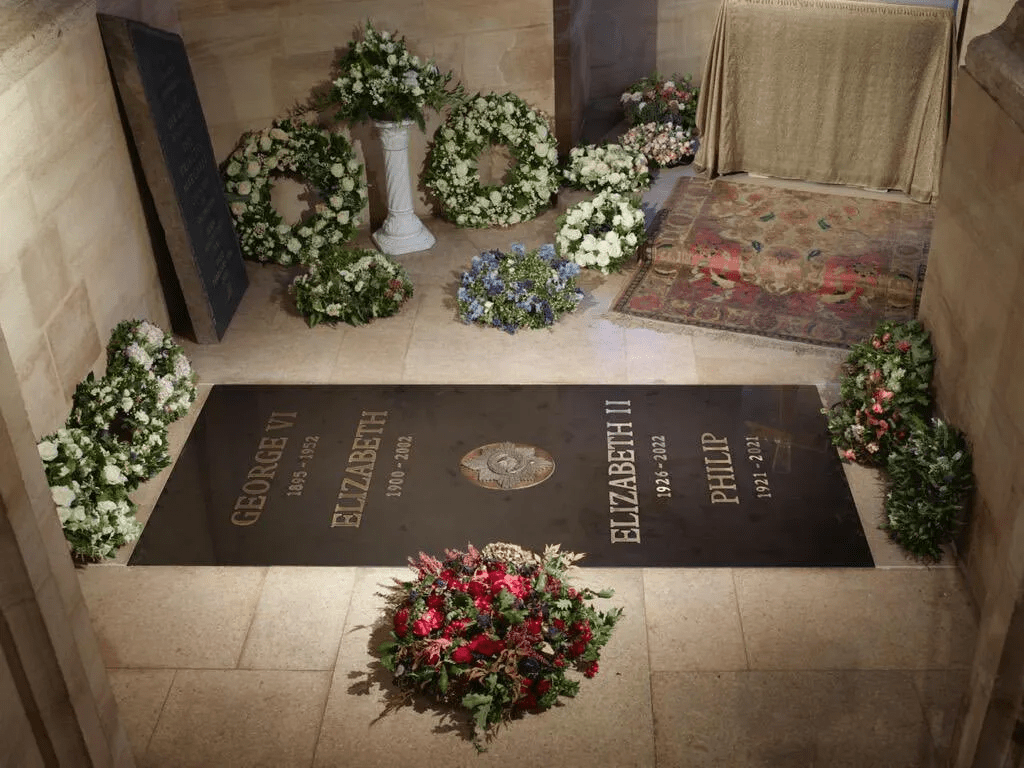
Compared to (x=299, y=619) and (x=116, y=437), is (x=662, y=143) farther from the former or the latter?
(x=299, y=619)

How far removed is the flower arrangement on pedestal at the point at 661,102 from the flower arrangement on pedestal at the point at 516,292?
10.5 ft

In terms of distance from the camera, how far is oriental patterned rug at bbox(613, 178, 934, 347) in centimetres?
726

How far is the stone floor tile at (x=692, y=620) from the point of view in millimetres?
4797

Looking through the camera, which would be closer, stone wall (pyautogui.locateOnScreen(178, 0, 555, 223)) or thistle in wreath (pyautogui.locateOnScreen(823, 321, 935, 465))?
thistle in wreath (pyautogui.locateOnScreen(823, 321, 935, 465))

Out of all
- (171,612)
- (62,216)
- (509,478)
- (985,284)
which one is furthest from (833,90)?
(171,612)

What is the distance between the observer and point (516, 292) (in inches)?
286

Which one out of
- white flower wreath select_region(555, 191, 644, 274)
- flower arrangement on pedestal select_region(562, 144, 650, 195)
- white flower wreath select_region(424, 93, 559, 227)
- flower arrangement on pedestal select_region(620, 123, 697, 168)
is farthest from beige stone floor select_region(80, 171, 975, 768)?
flower arrangement on pedestal select_region(620, 123, 697, 168)

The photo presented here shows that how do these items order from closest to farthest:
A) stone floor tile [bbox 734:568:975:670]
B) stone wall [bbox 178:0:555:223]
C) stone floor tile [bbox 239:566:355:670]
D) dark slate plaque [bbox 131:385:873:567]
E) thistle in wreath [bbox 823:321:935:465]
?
stone floor tile [bbox 734:568:975:670]
stone floor tile [bbox 239:566:355:670]
dark slate plaque [bbox 131:385:873:567]
thistle in wreath [bbox 823:321:935:465]
stone wall [bbox 178:0:555:223]

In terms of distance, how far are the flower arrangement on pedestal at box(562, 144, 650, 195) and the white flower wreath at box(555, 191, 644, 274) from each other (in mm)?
659

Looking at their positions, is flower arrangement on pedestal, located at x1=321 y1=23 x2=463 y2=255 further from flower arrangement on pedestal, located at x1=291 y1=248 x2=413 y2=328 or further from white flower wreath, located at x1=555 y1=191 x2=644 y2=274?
white flower wreath, located at x1=555 y1=191 x2=644 y2=274

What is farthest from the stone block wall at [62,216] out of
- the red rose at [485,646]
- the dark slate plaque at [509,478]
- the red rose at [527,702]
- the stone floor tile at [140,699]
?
the red rose at [527,702]

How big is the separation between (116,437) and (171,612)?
1.19 meters

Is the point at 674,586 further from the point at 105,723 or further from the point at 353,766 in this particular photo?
the point at 105,723

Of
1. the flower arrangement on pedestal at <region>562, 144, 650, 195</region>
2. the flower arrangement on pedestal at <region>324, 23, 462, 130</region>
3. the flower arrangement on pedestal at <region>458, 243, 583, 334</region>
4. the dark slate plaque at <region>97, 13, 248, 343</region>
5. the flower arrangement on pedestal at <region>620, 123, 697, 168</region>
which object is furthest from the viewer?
the flower arrangement on pedestal at <region>620, 123, 697, 168</region>
